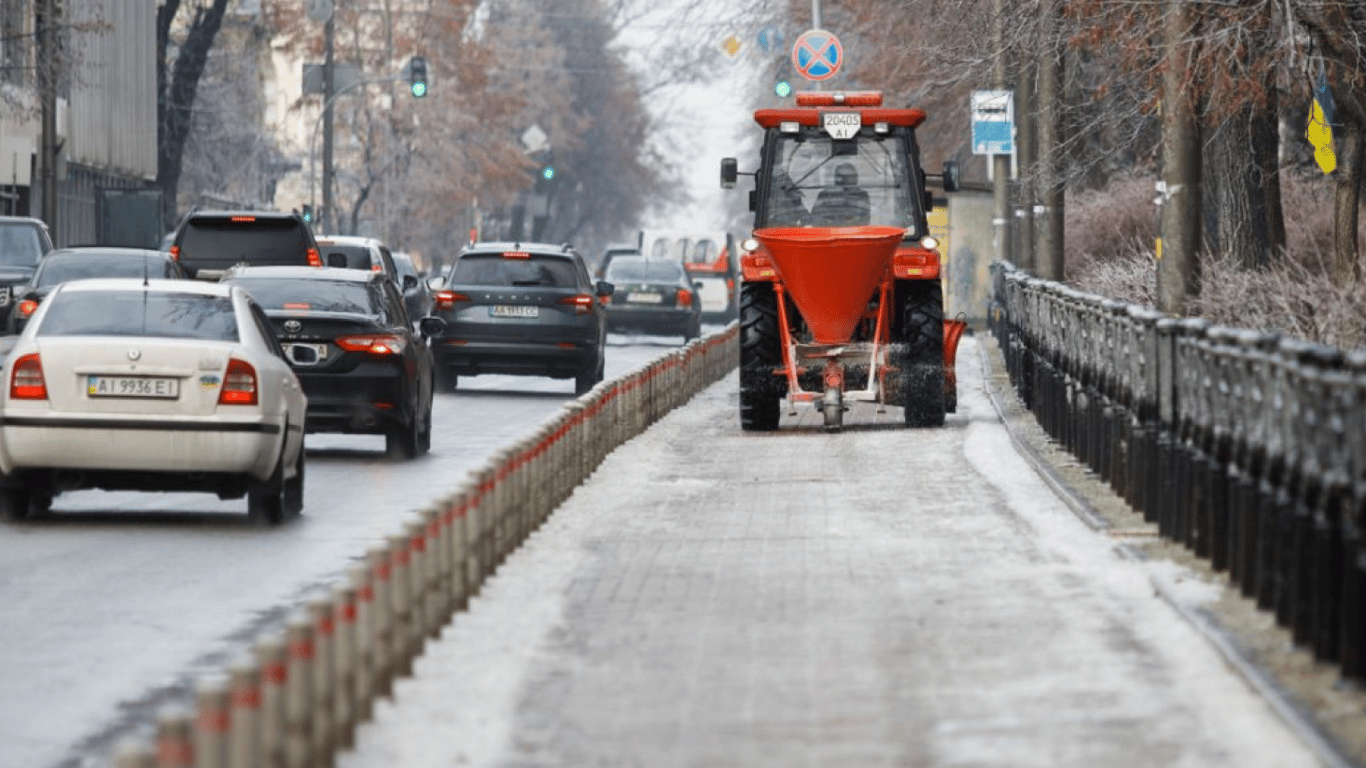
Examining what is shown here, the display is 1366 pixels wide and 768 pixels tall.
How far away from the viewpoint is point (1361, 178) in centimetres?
2742

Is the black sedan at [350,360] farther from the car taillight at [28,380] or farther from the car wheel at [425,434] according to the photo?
the car taillight at [28,380]

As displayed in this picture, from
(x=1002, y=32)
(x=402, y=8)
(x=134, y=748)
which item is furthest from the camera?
(x=402, y=8)

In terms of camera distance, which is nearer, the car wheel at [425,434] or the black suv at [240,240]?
the car wheel at [425,434]

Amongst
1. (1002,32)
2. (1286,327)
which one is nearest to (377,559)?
(1286,327)

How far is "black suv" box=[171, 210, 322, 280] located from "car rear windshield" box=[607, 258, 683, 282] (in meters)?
21.8

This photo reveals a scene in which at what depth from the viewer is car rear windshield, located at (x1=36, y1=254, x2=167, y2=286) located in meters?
29.2

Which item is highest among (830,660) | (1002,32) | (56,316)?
(1002,32)

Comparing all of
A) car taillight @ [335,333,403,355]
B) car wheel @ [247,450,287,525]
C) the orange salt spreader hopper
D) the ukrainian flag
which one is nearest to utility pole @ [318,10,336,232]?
the ukrainian flag

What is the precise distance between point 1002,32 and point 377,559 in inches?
883

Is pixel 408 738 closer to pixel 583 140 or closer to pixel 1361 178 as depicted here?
pixel 1361 178

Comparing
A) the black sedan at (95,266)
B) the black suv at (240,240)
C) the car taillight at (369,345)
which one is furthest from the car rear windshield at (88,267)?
the car taillight at (369,345)

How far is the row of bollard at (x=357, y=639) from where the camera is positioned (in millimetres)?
6941

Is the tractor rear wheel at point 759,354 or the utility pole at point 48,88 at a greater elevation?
the utility pole at point 48,88

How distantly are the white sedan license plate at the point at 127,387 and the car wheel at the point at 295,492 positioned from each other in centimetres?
124
